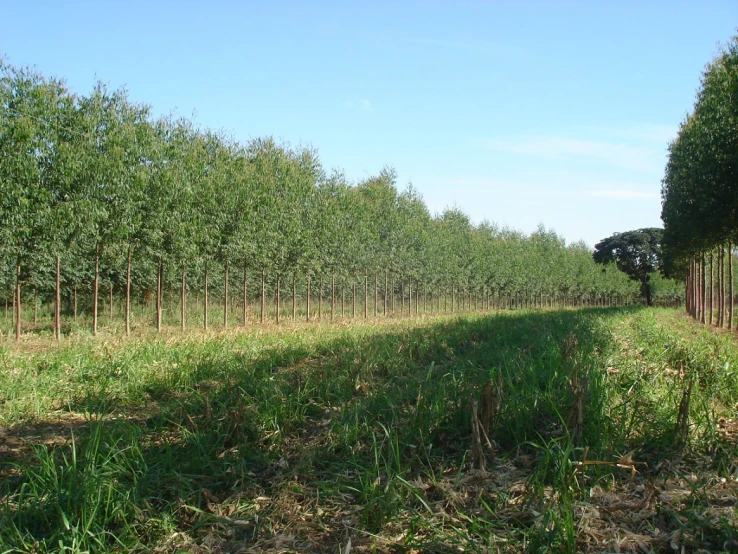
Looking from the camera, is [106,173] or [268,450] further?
[106,173]

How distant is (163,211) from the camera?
56.9ft

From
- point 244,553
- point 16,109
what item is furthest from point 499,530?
point 16,109

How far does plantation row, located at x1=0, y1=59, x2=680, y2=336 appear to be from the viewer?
45.4 feet

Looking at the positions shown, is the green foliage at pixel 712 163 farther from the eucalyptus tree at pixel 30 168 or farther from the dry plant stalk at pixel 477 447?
the eucalyptus tree at pixel 30 168

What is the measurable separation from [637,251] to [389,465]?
2542 inches

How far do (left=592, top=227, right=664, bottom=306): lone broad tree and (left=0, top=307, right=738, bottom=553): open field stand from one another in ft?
196

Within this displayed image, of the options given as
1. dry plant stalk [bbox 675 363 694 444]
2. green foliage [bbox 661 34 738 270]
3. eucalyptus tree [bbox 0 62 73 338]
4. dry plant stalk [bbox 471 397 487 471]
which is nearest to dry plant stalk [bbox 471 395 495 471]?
dry plant stalk [bbox 471 397 487 471]

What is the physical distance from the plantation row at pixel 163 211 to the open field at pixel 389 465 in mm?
7944

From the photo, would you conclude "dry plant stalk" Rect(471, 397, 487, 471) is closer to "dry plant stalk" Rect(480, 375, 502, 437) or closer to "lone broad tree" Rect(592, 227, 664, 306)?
"dry plant stalk" Rect(480, 375, 502, 437)

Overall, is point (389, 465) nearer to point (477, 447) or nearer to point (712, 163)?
point (477, 447)

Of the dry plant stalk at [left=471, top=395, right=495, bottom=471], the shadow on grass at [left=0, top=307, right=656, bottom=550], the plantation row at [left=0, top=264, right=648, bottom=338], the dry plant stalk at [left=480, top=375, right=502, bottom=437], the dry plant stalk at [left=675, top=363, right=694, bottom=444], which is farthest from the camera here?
the plantation row at [left=0, top=264, right=648, bottom=338]

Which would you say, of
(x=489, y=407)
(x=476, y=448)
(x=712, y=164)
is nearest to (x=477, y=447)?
(x=476, y=448)

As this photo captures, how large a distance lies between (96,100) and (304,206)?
1121cm

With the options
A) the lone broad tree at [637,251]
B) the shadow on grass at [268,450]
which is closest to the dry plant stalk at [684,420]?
the shadow on grass at [268,450]
